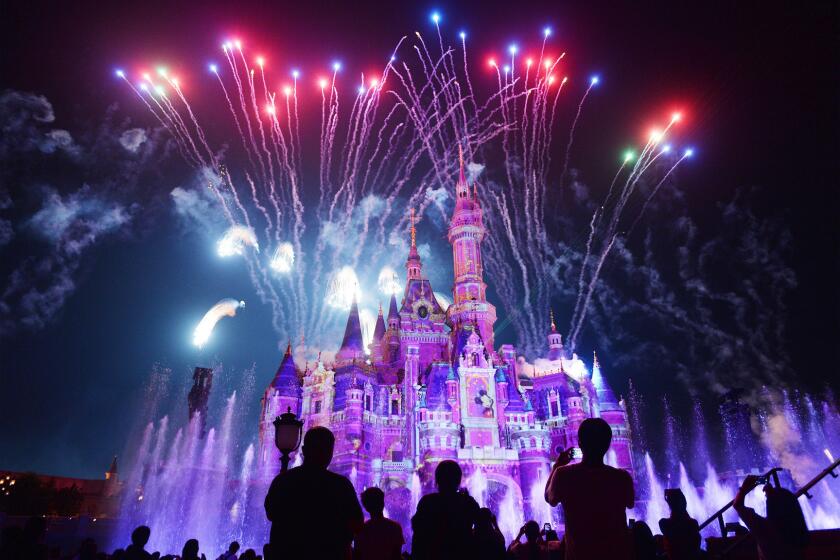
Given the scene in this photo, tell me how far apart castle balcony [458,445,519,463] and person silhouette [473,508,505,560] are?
45.7 m

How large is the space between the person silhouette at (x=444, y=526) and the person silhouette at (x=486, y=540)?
10 centimetres

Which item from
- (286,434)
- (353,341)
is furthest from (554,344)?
(286,434)

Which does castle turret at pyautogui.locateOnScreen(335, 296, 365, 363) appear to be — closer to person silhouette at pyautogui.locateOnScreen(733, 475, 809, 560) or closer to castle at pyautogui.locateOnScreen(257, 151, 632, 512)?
castle at pyautogui.locateOnScreen(257, 151, 632, 512)

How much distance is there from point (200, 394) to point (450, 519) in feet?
225

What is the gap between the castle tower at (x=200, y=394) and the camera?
209 ft

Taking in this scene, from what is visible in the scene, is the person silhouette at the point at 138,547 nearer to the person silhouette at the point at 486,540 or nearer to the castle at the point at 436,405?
the person silhouette at the point at 486,540

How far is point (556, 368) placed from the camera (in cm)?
6462

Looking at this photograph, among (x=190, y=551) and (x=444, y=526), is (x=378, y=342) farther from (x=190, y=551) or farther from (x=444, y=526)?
(x=444, y=526)

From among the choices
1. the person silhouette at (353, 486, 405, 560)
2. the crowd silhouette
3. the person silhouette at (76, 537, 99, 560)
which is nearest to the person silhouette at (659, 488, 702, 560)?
the crowd silhouette

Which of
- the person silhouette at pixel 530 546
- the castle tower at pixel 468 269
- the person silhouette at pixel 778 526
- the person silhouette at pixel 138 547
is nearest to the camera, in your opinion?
the person silhouette at pixel 778 526

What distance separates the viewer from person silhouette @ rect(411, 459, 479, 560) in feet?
16.9

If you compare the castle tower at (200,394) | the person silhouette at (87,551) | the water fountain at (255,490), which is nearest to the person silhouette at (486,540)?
the person silhouette at (87,551)

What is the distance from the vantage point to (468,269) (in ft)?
217

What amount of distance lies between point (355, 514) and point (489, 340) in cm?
5898
